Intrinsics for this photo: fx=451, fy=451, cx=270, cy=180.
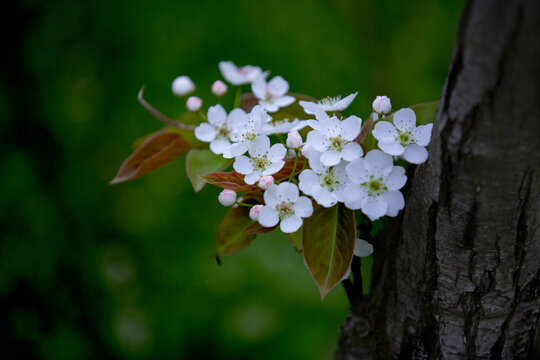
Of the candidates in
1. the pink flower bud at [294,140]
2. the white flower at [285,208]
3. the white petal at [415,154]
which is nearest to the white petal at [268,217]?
the white flower at [285,208]

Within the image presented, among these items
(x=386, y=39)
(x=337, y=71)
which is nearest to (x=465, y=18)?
(x=337, y=71)

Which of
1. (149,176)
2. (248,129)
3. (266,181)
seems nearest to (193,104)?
(248,129)

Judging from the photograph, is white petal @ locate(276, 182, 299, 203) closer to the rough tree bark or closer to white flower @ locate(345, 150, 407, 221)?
white flower @ locate(345, 150, 407, 221)

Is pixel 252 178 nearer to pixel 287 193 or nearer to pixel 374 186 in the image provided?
pixel 287 193

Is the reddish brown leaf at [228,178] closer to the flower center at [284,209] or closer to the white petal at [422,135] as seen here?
the flower center at [284,209]

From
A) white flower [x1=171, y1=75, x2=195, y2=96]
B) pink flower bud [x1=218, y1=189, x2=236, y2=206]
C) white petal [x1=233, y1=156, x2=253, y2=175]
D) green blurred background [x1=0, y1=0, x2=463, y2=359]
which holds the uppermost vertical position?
white flower [x1=171, y1=75, x2=195, y2=96]

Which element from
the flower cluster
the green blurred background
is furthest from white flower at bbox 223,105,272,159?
the green blurred background
